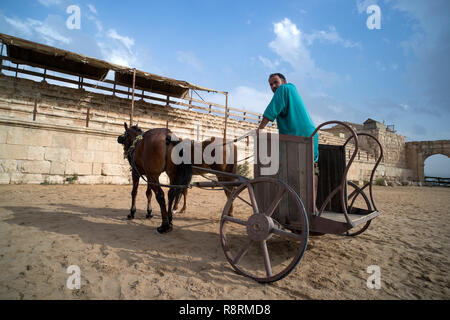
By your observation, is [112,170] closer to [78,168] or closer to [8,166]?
[78,168]

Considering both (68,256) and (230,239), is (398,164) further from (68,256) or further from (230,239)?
(68,256)

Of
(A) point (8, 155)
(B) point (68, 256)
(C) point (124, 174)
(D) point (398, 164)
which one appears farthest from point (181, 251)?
(D) point (398, 164)

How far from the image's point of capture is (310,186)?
6.69 ft

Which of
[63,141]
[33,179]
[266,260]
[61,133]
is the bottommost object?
[266,260]

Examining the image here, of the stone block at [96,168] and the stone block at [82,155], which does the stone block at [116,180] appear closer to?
the stone block at [96,168]

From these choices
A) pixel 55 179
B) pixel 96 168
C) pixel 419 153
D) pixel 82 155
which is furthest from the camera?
pixel 419 153

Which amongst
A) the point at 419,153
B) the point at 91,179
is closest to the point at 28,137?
the point at 91,179

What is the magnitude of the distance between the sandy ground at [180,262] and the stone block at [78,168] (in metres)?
4.61

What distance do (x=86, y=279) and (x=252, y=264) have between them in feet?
5.24

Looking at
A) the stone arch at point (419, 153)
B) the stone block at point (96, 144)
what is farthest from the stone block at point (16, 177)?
the stone arch at point (419, 153)

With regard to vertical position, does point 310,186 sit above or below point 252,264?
above

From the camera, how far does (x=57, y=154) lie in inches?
314

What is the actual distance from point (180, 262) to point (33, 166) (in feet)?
27.6

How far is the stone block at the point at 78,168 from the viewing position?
8141mm
